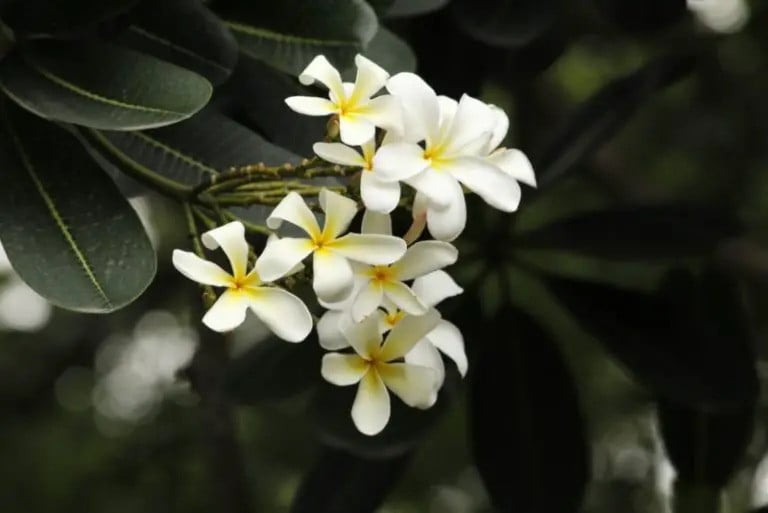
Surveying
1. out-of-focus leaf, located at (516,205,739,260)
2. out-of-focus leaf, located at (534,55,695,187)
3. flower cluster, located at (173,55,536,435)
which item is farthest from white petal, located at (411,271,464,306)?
out-of-focus leaf, located at (516,205,739,260)

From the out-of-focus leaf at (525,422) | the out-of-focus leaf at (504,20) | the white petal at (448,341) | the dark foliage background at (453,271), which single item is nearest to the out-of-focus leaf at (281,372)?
the dark foliage background at (453,271)

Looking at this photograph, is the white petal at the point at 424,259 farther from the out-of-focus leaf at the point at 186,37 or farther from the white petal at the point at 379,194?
the out-of-focus leaf at the point at 186,37

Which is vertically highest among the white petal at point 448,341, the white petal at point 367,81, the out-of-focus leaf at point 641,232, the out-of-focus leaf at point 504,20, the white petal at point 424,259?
the white petal at point 367,81

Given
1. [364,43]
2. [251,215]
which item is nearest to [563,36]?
[364,43]

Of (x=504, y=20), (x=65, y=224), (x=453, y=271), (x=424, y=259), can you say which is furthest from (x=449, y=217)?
(x=453, y=271)

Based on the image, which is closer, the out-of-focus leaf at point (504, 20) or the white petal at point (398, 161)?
the white petal at point (398, 161)

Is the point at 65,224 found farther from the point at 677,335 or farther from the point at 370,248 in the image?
the point at 677,335
